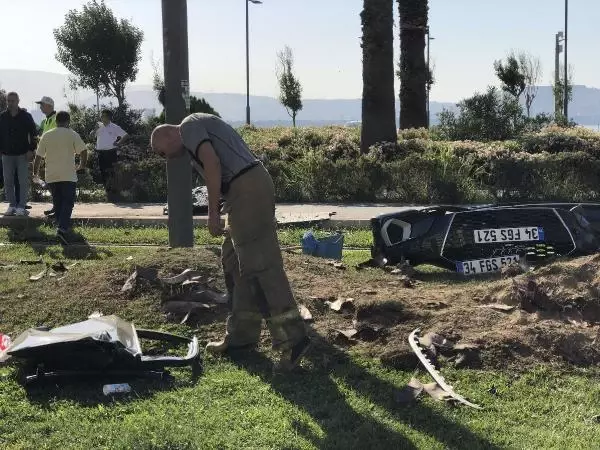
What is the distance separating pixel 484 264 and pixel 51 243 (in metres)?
5.91

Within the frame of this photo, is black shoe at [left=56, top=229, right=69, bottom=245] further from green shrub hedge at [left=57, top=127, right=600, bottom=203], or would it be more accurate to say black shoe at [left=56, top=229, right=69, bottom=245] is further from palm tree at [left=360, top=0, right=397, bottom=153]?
palm tree at [left=360, top=0, right=397, bottom=153]

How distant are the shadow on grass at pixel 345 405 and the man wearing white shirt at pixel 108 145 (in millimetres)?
9854

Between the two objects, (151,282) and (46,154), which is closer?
(151,282)

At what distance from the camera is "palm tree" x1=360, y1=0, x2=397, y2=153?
14.7 m

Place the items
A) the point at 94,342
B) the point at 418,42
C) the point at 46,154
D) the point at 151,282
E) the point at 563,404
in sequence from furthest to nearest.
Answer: the point at 418,42 → the point at 46,154 → the point at 151,282 → the point at 94,342 → the point at 563,404

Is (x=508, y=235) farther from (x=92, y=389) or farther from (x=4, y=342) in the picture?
(x=4, y=342)

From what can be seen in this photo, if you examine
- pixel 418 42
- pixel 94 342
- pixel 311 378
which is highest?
pixel 418 42

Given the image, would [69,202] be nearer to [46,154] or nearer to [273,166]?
[46,154]

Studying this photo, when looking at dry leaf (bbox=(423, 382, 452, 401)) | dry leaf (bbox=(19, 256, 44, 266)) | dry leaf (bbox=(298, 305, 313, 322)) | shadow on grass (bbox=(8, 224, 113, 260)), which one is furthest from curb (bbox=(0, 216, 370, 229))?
dry leaf (bbox=(423, 382, 452, 401))

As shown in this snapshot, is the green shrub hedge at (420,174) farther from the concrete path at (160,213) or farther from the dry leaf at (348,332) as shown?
the dry leaf at (348,332)

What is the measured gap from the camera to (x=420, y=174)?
42.5 ft

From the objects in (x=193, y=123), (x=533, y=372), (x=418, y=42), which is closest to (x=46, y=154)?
(x=193, y=123)

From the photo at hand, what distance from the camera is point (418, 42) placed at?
63.2 ft

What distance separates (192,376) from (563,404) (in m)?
2.15
